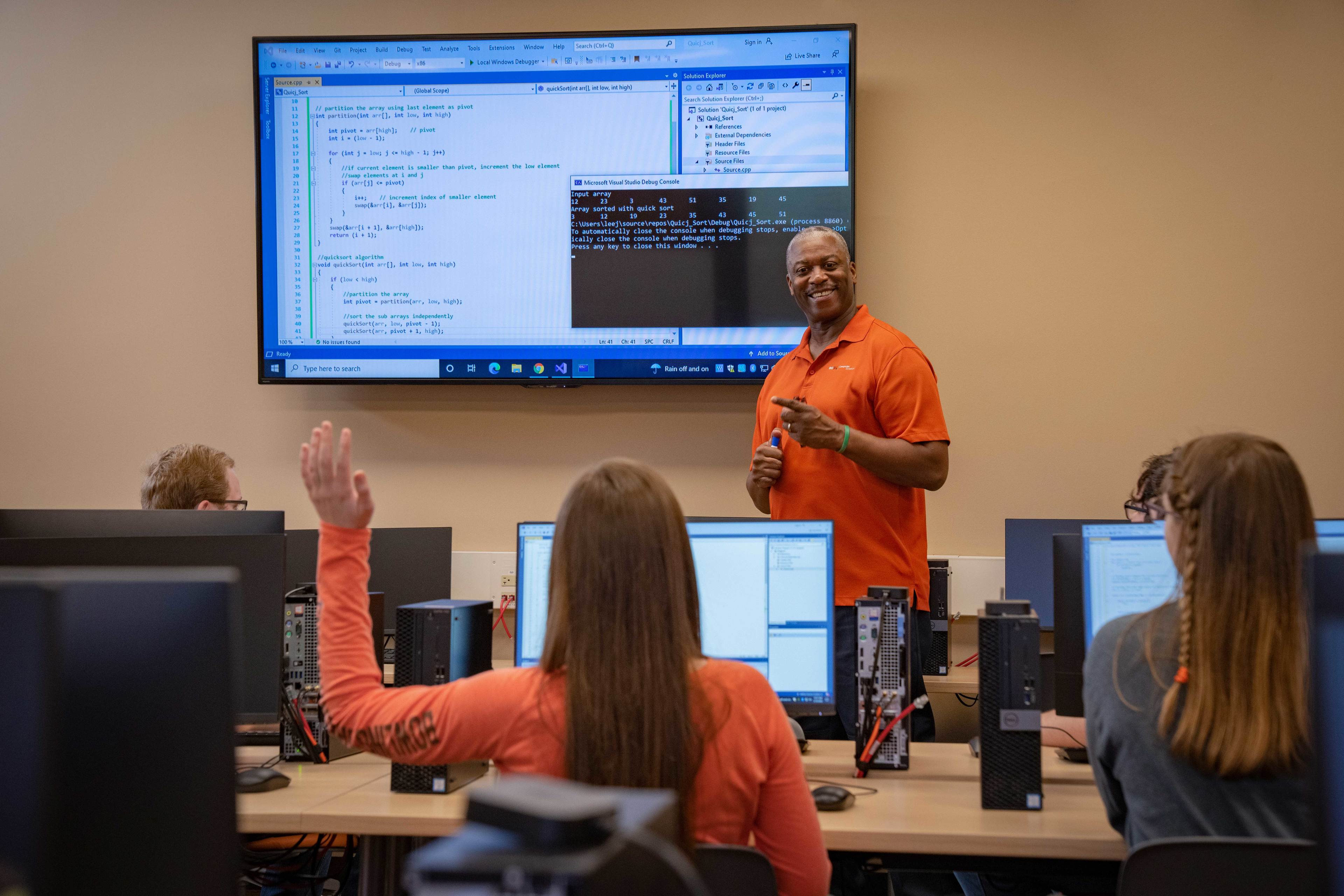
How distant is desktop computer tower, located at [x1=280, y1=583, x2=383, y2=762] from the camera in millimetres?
1808

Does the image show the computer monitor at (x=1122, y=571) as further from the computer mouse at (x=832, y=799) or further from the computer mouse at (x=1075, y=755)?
the computer mouse at (x=832, y=799)

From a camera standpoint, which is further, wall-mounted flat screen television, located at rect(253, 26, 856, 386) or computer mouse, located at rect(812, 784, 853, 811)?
wall-mounted flat screen television, located at rect(253, 26, 856, 386)

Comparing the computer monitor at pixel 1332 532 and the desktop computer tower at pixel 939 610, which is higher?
the computer monitor at pixel 1332 532

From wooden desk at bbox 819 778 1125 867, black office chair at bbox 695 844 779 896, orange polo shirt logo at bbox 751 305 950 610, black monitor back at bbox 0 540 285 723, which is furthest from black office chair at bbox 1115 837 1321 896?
black monitor back at bbox 0 540 285 723

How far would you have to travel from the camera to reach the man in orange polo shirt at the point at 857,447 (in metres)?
2.41

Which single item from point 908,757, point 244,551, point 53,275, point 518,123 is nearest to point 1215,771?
point 908,757

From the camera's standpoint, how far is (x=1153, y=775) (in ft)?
4.20

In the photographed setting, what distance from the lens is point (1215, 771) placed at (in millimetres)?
1238

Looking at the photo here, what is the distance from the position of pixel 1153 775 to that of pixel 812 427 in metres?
1.21

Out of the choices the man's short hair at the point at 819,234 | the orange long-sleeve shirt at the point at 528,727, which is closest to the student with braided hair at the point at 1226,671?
the orange long-sleeve shirt at the point at 528,727

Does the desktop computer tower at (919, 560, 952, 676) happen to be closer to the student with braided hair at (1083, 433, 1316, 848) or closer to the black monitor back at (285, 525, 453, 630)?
the black monitor back at (285, 525, 453, 630)

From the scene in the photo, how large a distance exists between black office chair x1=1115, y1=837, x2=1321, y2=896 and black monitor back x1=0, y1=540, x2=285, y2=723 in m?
1.41

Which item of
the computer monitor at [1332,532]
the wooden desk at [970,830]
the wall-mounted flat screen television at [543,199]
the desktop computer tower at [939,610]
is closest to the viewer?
the wooden desk at [970,830]

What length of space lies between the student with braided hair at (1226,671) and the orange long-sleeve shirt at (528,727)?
1.46 feet
